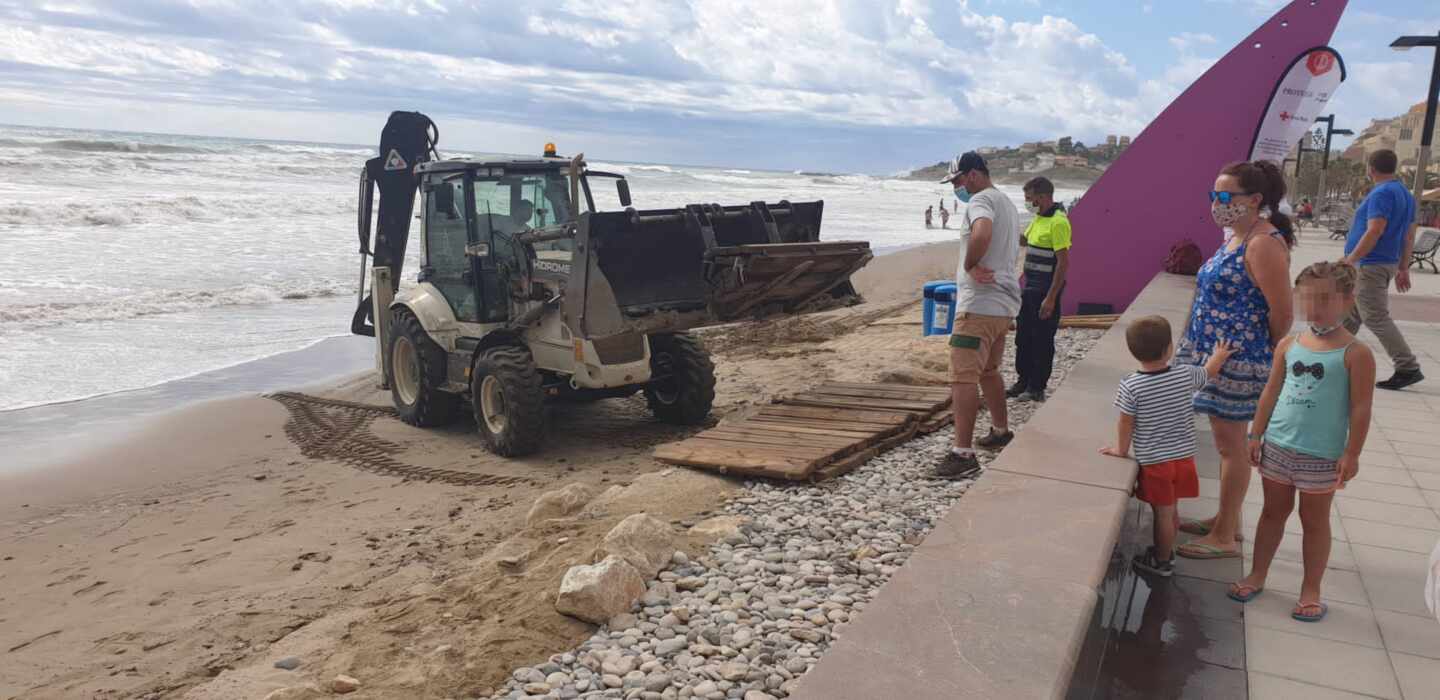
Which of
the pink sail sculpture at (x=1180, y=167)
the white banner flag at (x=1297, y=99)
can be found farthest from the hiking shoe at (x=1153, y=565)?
the pink sail sculpture at (x=1180, y=167)

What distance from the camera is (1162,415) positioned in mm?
3920

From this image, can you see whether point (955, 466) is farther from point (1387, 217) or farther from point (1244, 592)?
point (1387, 217)

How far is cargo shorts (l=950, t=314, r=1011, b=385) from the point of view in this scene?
518cm

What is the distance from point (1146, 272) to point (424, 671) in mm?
9656

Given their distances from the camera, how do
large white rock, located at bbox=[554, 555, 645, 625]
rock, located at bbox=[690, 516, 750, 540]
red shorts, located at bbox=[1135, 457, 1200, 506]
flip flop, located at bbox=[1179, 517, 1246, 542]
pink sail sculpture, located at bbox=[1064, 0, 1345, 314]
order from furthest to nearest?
pink sail sculpture, located at bbox=[1064, 0, 1345, 314] < rock, located at bbox=[690, 516, 750, 540] < flip flop, located at bbox=[1179, 517, 1246, 542] < red shorts, located at bbox=[1135, 457, 1200, 506] < large white rock, located at bbox=[554, 555, 645, 625]

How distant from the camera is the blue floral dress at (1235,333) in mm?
3914

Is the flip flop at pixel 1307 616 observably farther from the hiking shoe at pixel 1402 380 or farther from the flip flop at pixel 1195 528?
the hiking shoe at pixel 1402 380

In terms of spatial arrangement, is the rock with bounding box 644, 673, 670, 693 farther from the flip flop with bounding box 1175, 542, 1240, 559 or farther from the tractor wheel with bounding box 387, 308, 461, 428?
the tractor wheel with bounding box 387, 308, 461, 428

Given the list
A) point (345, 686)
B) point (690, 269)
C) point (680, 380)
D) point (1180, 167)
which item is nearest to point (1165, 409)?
point (345, 686)

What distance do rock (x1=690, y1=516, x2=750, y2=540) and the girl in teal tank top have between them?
224 cm

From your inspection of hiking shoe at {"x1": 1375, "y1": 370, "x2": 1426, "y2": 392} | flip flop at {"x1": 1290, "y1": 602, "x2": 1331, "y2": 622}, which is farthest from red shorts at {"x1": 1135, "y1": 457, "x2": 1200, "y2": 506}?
hiking shoe at {"x1": 1375, "y1": 370, "x2": 1426, "y2": 392}

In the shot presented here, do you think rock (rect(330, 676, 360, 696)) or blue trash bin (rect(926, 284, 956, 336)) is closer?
rock (rect(330, 676, 360, 696))

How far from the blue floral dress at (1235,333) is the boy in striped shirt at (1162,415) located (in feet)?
0.19

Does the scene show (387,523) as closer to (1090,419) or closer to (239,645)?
(239,645)
